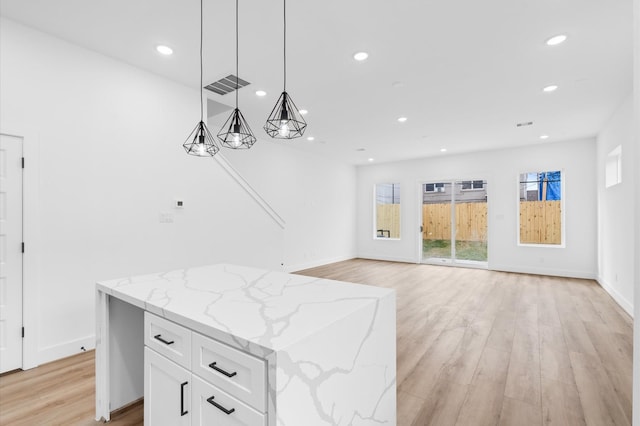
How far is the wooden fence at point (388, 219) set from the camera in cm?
842

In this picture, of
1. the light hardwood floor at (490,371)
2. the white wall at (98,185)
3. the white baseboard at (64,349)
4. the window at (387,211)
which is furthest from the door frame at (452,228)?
the white baseboard at (64,349)

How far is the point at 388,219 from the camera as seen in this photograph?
28.2 ft

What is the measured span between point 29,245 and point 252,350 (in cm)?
267

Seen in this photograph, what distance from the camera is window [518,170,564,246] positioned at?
6.39 metres

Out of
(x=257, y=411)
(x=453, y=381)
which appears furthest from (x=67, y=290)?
(x=453, y=381)

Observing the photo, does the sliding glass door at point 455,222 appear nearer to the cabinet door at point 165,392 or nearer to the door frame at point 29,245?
the cabinet door at point 165,392

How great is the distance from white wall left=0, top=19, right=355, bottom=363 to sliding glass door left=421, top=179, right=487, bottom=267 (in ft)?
17.0

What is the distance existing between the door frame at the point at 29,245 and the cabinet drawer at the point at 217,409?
2251 millimetres

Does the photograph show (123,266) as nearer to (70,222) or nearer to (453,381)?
(70,222)

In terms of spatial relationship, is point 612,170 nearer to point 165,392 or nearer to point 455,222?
point 455,222

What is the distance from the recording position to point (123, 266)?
10.2 feet

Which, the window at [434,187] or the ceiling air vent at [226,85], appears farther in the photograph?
the window at [434,187]

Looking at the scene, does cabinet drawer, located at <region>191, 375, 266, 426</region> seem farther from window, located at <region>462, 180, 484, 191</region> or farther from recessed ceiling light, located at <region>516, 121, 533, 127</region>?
window, located at <region>462, 180, 484, 191</region>

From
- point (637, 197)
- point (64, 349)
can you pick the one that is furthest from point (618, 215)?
point (64, 349)
